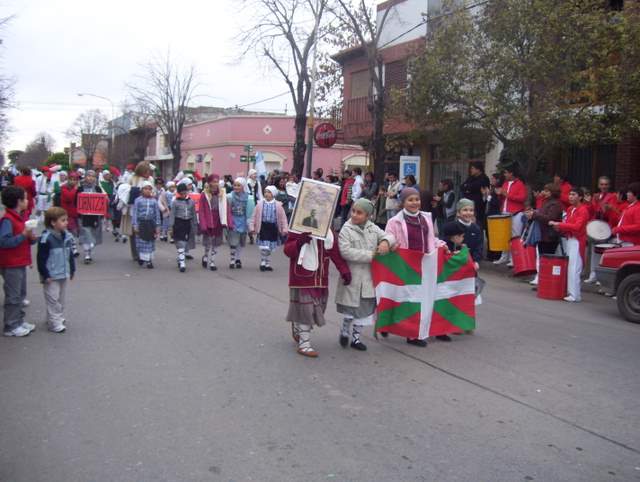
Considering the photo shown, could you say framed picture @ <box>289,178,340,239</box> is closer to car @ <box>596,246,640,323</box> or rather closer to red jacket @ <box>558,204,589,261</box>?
car @ <box>596,246,640,323</box>

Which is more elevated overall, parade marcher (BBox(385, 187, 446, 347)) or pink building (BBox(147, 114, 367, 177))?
pink building (BBox(147, 114, 367, 177))

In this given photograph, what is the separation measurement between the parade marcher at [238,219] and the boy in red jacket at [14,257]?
255 inches

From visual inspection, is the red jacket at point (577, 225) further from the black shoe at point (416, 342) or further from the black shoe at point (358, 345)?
the black shoe at point (358, 345)

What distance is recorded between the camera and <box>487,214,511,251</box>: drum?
13047 mm

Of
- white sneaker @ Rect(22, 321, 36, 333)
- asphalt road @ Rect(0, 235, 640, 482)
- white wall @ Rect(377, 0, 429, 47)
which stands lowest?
asphalt road @ Rect(0, 235, 640, 482)

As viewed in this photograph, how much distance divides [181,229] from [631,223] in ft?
26.5

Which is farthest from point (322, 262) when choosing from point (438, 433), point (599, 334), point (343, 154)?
point (343, 154)

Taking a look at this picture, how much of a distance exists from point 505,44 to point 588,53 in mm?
1700

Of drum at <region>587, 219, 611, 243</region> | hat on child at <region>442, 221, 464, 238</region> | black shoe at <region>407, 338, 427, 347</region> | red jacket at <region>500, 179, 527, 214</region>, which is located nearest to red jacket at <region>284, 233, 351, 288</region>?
black shoe at <region>407, 338, 427, 347</region>

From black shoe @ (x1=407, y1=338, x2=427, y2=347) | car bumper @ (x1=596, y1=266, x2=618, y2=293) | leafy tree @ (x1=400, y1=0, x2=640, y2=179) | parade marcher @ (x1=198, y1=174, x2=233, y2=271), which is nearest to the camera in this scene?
black shoe @ (x1=407, y1=338, x2=427, y2=347)

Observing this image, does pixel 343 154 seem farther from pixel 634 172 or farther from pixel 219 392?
pixel 219 392

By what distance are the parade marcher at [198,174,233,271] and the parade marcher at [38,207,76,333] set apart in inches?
225

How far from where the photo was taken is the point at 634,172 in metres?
16.6

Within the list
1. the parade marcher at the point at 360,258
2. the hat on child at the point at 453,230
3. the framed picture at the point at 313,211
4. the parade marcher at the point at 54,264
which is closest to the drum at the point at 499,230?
the hat on child at the point at 453,230
